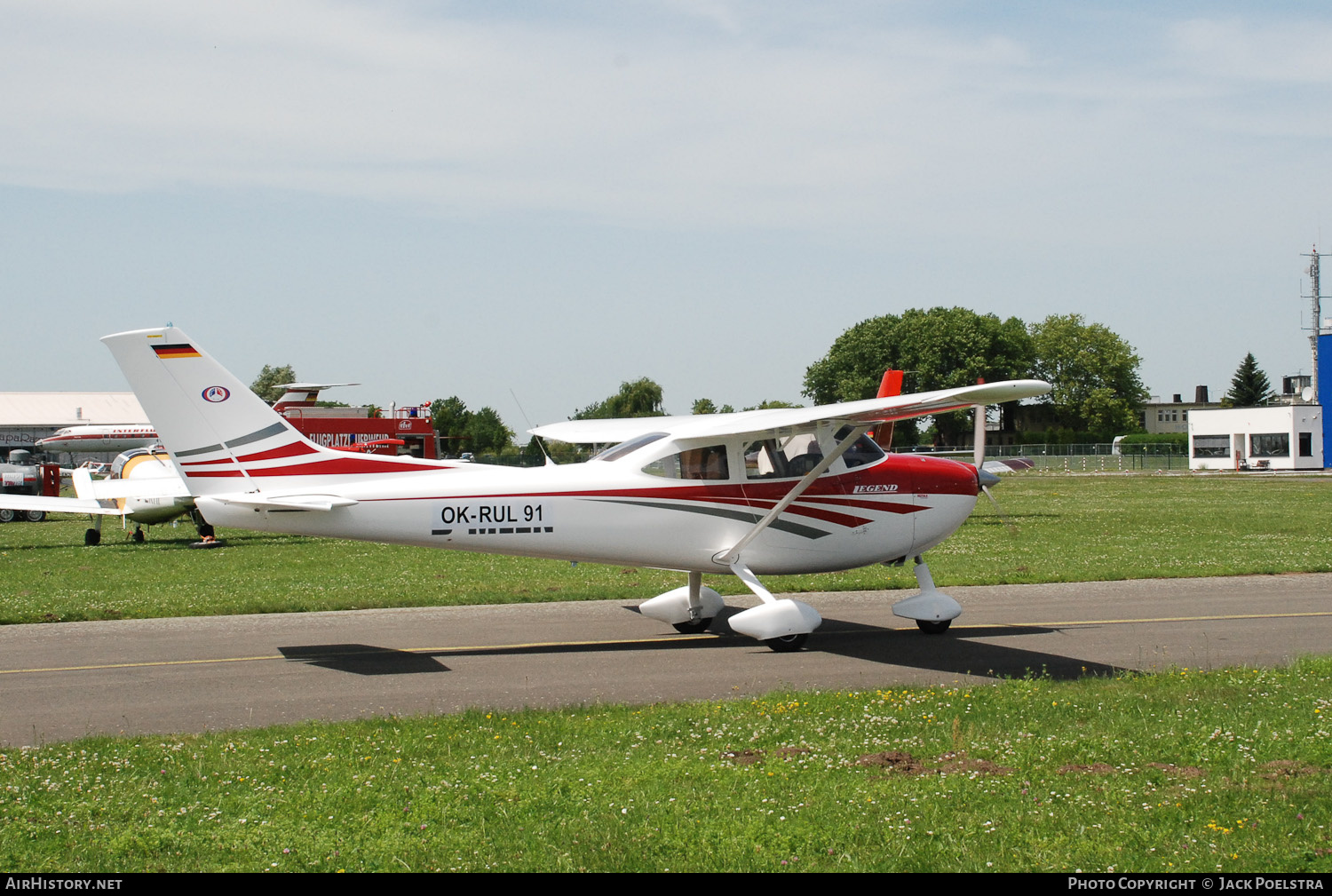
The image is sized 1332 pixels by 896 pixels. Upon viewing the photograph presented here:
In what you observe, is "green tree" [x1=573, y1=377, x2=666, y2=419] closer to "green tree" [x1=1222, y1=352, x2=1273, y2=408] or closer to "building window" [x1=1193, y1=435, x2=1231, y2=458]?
"building window" [x1=1193, y1=435, x2=1231, y2=458]

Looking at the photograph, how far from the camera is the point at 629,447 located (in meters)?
12.5

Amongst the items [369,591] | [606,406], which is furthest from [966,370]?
[369,591]

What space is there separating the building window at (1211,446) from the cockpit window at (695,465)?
7287cm

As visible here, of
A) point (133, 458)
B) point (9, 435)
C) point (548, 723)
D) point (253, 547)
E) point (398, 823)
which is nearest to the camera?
point (398, 823)

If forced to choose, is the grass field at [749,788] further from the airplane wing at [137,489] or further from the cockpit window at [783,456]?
the airplane wing at [137,489]

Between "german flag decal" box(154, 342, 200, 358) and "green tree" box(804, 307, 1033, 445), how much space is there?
82111mm

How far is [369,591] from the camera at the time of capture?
1652 cm

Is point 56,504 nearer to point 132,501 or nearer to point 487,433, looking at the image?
point 132,501

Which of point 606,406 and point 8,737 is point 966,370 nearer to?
point 606,406

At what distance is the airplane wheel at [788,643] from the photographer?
1177cm

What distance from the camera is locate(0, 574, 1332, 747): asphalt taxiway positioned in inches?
373

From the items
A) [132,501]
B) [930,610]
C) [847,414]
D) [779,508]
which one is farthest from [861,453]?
[132,501]

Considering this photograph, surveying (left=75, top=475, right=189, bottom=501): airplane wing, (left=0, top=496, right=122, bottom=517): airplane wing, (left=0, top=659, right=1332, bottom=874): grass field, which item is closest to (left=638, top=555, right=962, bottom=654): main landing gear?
(left=0, top=659, right=1332, bottom=874): grass field

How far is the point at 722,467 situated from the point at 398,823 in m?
6.97
